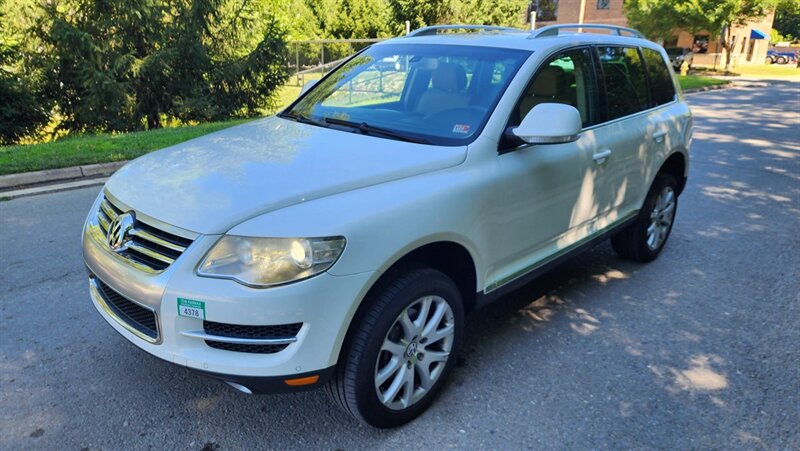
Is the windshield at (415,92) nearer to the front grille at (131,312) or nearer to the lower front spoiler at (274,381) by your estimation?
the lower front spoiler at (274,381)

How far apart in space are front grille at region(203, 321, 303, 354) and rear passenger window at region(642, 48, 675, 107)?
3.65 meters

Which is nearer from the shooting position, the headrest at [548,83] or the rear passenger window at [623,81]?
the headrest at [548,83]

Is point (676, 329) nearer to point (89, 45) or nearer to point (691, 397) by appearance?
point (691, 397)

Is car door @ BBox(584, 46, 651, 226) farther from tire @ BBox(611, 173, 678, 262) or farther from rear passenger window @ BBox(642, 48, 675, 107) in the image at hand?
tire @ BBox(611, 173, 678, 262)

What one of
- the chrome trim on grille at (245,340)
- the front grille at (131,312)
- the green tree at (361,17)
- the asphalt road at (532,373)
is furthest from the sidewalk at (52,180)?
the green tree at (361,17)

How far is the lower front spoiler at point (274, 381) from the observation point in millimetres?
2314

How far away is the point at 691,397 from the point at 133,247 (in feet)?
9.42

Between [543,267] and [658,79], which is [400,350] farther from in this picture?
[658,79]

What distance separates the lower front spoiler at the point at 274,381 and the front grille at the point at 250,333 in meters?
0.10

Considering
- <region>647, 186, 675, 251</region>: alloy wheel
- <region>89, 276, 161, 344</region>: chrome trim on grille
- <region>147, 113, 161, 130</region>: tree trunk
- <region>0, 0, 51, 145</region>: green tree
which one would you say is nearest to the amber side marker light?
<region>89, 276, 161, 344</region>: chrome trim on grille

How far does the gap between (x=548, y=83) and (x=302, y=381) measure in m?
2.24

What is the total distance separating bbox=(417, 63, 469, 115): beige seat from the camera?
3357mm

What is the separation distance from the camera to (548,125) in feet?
9.84

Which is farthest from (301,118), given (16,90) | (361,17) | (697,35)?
(697,35)
